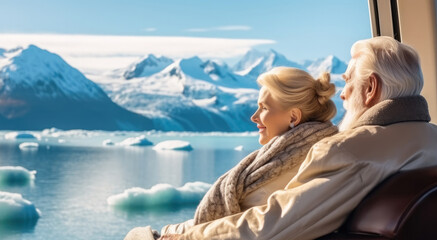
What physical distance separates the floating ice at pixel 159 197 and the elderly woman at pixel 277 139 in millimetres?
7976

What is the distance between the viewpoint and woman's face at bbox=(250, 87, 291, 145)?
2230 millimetres

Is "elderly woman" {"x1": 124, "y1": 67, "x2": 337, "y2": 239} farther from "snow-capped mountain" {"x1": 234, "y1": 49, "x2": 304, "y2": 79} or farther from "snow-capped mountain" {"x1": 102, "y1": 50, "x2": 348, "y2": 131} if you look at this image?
"snow-capped mountain" {"x1": 234, "y1": 49, "x2": 304, "y2": 79}

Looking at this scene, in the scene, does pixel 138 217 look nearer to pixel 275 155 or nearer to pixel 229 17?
pixel 229 17

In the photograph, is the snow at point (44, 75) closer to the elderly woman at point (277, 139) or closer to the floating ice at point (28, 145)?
the floating ice at point (28, 145)

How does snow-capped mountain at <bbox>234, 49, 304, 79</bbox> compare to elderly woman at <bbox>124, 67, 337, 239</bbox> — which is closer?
elderly woman at <bbox>124, 67, 337, 239</bbox>

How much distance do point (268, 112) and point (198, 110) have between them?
28.9 ft

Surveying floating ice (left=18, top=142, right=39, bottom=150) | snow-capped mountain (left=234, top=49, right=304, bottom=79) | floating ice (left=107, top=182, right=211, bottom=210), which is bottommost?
floating ice (left=107, top=182, right=211, bottom=210)

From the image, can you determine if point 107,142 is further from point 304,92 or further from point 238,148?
point 304,92

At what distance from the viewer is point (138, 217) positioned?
10.2 metres

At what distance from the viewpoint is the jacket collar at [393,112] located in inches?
71.7

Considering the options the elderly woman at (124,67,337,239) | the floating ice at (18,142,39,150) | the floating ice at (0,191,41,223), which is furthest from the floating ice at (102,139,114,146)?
the elderly woman at (124,67,337,239)

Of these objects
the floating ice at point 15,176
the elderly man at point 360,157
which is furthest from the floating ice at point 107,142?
the elderly man at point 360,157

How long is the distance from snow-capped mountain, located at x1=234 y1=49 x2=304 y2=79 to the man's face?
856 centimetres

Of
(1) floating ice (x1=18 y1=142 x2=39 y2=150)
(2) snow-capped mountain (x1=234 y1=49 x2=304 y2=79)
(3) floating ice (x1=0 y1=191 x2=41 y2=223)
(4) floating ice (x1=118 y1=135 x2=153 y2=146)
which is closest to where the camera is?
(3) floating ice (x1=0 y1=191 x2=41 y2=223)
